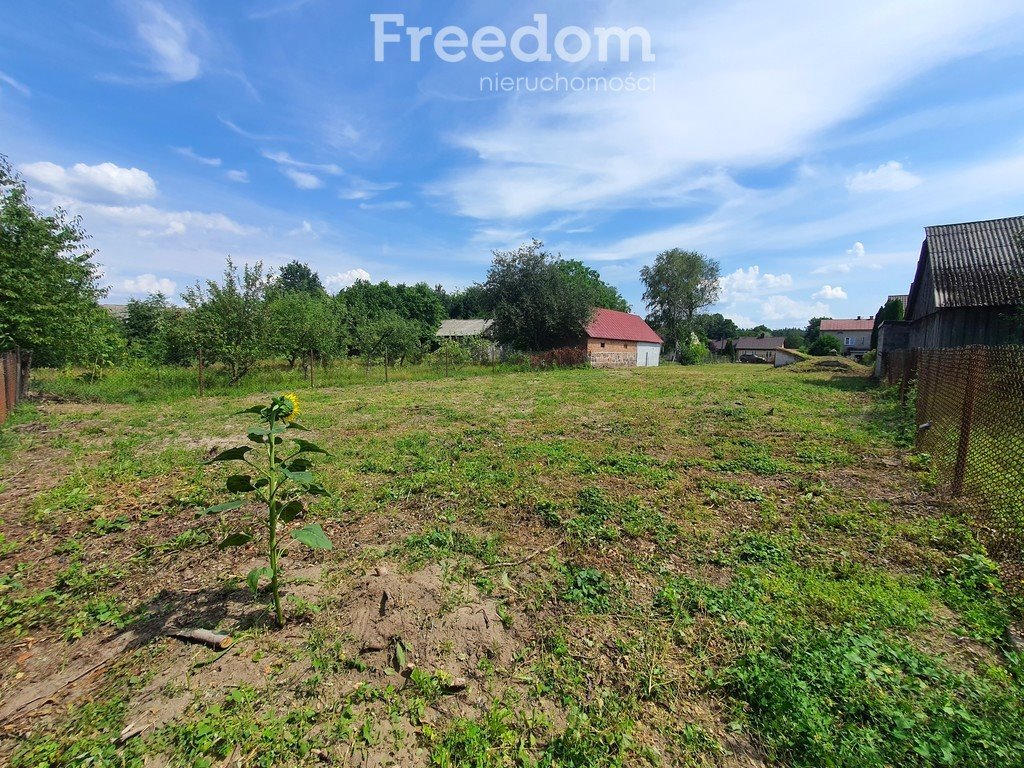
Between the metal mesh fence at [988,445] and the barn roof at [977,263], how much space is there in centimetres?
1012

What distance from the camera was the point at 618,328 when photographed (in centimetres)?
3106

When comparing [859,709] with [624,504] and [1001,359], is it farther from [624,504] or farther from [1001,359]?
[1001,359]

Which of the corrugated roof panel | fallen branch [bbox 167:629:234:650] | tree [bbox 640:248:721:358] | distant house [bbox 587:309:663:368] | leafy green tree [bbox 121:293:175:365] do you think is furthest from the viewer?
tree [bbox 640:248:721:358]

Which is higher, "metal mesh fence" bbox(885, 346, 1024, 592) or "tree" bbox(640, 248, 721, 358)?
"tree" bbox(640, 248, 721, 358)

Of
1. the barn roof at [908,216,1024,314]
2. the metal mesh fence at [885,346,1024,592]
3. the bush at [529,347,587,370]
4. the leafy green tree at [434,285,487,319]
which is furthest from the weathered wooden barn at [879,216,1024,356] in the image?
the leafy green tree at [434,285,487,319]

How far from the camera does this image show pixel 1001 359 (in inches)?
150

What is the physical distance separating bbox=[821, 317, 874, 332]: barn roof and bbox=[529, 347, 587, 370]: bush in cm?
6448

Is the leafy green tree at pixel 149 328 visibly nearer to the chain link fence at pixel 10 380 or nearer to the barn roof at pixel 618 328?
the chain link fence at pixel 10 380

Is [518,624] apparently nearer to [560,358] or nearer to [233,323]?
[233,323]

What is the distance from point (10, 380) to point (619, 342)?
91.9 ft

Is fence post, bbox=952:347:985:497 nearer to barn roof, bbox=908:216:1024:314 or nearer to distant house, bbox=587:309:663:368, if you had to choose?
barn roof, bbox=908:216:1024:314

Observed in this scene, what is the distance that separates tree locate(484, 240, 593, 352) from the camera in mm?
26094

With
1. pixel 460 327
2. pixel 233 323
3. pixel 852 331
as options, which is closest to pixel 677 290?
pixel 460 327

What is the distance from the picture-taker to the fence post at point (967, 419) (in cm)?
408
